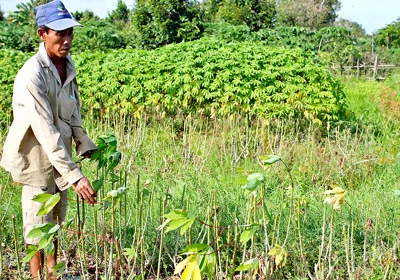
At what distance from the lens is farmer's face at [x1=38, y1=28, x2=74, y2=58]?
2646mm

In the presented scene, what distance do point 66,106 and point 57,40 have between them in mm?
379

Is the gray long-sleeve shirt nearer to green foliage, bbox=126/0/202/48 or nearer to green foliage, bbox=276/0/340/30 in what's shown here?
green foliage, bbox=126/0/202/48

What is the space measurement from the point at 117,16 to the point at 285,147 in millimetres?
35038

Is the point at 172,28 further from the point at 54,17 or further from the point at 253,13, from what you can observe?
the point at 54,17

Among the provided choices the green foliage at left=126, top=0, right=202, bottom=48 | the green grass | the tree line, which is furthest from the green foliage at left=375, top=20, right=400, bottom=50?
the green grass

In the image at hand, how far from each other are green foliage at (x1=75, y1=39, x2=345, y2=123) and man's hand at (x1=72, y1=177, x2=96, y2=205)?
4070mm

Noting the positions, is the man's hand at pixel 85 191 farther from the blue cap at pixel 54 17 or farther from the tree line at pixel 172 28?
the tree line at pixel 172 28

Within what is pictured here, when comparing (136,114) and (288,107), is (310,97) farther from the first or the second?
(136,114)

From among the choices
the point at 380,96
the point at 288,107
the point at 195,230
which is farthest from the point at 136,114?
the point at 380,96

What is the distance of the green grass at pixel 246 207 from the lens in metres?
2.52

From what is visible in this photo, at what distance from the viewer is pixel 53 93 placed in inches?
108

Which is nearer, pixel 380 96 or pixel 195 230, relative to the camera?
pixel 195 230

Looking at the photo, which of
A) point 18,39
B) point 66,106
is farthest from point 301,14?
point 66,106

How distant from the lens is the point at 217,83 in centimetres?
659
